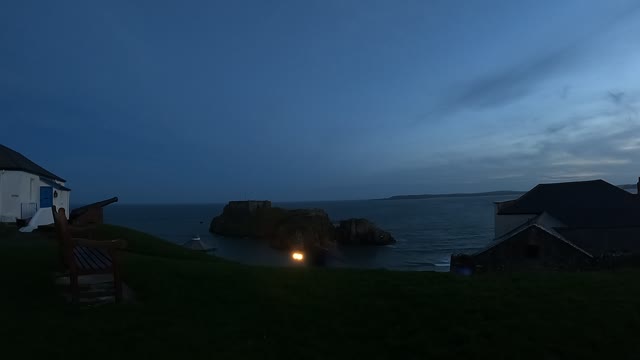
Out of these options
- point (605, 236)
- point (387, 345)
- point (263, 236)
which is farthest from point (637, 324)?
point (263, 236)

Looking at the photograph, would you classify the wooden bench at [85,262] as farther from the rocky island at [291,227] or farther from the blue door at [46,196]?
the rocky island at [291,227]

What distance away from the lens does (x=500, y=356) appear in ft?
19.9

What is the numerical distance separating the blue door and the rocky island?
42213 mm

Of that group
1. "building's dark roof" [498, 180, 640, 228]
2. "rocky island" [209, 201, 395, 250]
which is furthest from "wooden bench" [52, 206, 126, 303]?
"rocky island" [209, 201, 395, 250]

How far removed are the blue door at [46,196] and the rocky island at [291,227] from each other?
42213mm

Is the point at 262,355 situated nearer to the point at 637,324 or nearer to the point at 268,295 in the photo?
the point at 268,295

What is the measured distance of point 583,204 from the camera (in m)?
42.1

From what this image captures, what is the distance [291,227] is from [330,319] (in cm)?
8759

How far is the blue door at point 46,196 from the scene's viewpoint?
99.6 feet

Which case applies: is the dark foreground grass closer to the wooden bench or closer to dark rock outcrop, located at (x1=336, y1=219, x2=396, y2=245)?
the wooden bench

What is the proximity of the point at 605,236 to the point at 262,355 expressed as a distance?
131 ft

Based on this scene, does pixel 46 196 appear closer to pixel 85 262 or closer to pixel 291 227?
pixel 85 262

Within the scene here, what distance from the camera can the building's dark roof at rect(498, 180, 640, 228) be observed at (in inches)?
1543

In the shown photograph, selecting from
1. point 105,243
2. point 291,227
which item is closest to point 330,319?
point 105,243
